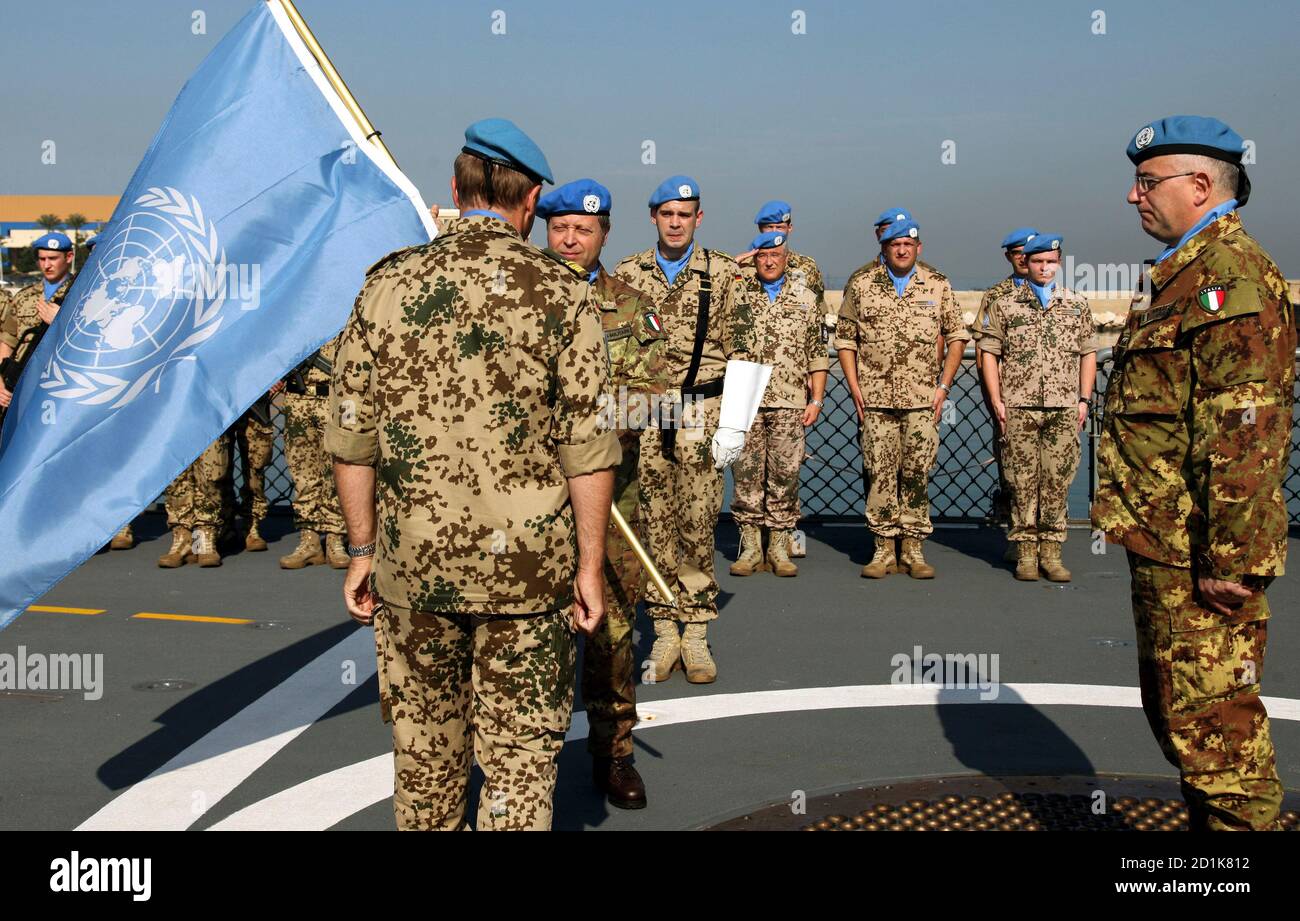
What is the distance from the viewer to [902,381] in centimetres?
845

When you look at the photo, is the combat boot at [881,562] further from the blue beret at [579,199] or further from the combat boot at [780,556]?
the blue beret at [579,199]

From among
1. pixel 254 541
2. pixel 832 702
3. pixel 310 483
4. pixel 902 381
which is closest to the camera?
pixel 832 702

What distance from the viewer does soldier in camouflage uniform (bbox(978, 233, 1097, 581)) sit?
8227 mm

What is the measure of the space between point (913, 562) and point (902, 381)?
3.99 ft

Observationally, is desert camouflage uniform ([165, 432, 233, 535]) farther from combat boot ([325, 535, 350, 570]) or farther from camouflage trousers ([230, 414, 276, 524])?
combat boot ([325, 535, 350, 570])

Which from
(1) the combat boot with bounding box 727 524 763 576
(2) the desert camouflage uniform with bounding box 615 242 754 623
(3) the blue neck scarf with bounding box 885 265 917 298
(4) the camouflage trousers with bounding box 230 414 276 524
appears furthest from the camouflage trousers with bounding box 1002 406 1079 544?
(4) the camouflage trousers with bounding box 230 414 276 524

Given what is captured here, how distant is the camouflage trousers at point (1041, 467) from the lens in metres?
8.23

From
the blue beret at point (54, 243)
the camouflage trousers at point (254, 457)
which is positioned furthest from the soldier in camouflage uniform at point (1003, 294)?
the blue beret at point (54, 243)

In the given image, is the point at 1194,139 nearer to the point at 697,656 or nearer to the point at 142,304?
the point at 142,304

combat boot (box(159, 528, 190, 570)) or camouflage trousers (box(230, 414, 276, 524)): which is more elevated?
camouflage trousers (box(230, 414, 276, 524))

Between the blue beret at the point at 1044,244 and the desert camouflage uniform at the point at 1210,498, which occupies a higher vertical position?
the blue beret at the point at 1044,244

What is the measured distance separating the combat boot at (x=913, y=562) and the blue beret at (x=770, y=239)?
2.21m

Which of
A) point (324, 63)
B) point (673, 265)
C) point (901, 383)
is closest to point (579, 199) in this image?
point (324, 63)

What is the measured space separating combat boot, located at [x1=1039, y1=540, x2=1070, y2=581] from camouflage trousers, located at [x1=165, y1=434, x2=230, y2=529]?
5.70 m
